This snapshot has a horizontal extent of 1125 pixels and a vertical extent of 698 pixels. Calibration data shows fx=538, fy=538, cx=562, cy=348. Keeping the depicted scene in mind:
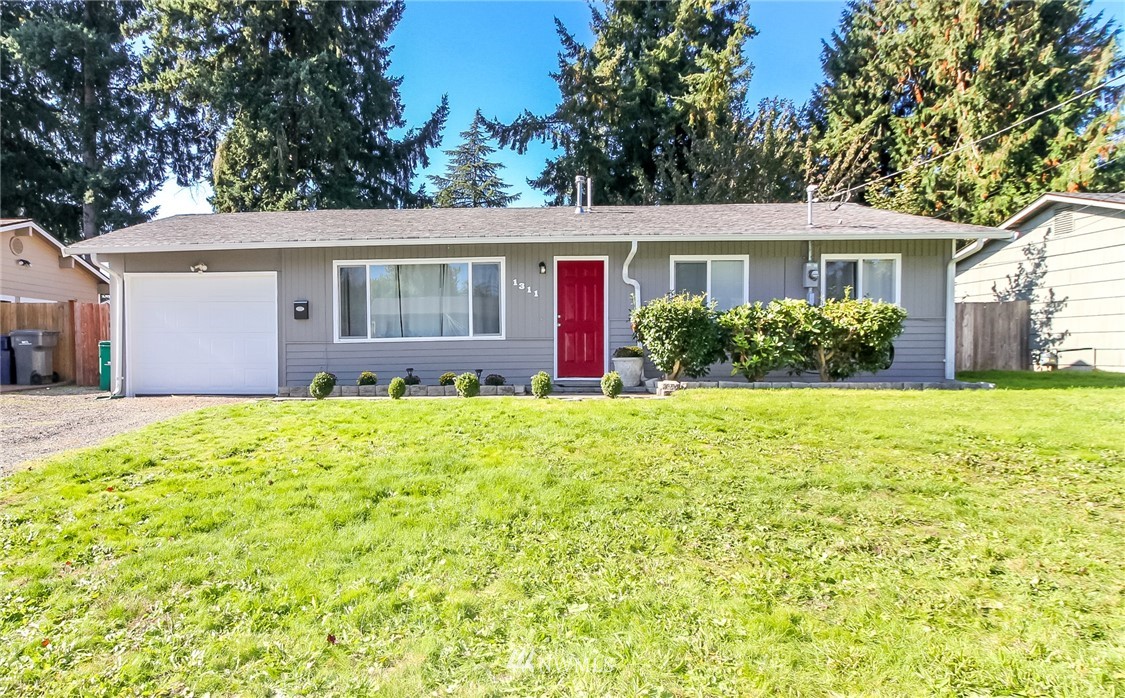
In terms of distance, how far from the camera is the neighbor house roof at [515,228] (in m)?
8.25

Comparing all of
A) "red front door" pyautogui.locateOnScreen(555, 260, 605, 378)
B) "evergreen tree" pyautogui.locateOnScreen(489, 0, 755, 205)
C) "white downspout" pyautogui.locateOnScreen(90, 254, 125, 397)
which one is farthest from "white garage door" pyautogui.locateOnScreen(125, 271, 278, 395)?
"evergreen tree" pyautogui.locateOnScreen(489, 0, 755, 205)

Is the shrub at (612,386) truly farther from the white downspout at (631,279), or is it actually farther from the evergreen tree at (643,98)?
the evergreen tree at (643,98)

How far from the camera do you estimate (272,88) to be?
1703 centimetres

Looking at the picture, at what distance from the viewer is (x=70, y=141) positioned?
772 inches

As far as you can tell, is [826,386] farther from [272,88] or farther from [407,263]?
[272,88]

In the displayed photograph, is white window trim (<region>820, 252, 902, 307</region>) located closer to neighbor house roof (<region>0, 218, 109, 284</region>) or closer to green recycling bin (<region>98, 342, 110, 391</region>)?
green recycling bin (<region>98, 342, 110, 391</region>)

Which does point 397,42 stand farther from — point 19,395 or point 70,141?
point 19,395

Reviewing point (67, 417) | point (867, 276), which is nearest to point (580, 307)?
point (867, 276)

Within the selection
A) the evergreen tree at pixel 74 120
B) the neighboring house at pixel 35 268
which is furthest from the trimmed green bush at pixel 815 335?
the evergreen tree at pixel 74 120

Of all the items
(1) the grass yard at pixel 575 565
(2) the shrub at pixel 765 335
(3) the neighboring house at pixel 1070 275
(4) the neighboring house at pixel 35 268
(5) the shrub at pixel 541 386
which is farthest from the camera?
(4) the neighboring house at pixel 35 268

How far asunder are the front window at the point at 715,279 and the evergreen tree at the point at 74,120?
2092 cm

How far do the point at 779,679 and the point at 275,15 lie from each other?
21930 millimetres

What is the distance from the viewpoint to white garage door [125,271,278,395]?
8781 mm

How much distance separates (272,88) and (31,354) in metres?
10.8
